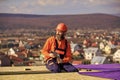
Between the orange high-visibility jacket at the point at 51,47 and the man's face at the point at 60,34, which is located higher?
the man's face at the point at 60,34

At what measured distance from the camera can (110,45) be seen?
16.4ft

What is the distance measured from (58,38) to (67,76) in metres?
0.47

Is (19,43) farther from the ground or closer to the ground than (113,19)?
closer to the ground

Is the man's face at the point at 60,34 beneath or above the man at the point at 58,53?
above

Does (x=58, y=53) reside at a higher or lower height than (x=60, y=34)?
lower

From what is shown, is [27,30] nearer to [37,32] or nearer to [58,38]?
[37,32]

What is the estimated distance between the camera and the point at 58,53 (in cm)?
230

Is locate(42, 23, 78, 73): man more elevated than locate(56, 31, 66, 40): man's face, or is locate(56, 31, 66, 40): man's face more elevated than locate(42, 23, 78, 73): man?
locate(56, 31, 66, 40): man's face

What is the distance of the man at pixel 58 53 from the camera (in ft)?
7.30

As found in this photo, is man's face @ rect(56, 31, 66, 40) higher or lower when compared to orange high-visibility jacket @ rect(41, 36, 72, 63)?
higher

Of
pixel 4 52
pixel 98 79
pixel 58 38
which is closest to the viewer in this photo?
pixel 98 79

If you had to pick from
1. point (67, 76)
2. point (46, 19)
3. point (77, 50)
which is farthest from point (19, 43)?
point (67, 76)

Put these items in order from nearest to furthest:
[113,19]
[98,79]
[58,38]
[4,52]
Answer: [98,79], [58,38], [4,52], [113,19]

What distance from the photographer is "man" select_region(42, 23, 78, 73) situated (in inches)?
87.6
